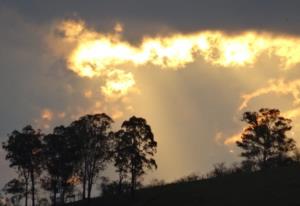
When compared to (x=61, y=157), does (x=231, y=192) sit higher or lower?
lower

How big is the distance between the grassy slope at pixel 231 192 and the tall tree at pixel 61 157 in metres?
5.53

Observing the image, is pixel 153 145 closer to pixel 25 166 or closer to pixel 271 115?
pixel 25 166

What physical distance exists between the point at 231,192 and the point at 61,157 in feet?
118

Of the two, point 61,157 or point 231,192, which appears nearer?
point 231,192

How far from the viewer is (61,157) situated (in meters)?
116

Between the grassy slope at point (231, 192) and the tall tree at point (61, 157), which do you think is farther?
the tall tree at point (61, 157)

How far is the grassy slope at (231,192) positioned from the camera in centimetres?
8788

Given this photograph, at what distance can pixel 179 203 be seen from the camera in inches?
3809

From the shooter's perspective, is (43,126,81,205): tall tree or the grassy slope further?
(43,126,81,205): tall tree

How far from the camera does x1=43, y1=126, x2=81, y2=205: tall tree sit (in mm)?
115875

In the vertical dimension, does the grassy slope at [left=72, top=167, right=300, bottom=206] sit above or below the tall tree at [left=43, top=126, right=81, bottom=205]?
below

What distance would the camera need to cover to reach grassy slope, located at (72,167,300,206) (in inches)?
3460

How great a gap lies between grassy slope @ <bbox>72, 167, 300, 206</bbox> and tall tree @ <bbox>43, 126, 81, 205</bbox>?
5.53 meters

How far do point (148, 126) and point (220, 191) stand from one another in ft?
54.2
